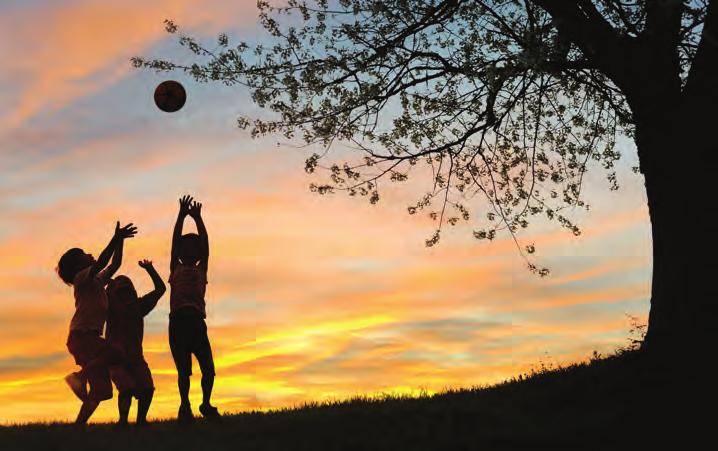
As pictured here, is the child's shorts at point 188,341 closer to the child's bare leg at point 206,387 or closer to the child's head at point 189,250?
the child's bare leg at point 206,387

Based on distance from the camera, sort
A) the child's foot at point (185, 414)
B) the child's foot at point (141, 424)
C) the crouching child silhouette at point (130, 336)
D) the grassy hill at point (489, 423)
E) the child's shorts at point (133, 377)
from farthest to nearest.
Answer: the child's foot at point (141, 424), the crouching child silhouette at point (130, 336), the child's shorts at point (133, 377), the child's foot at point (185, 414), the grassy hill at point (489, 423)

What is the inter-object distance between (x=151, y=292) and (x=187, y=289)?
1.49 metres

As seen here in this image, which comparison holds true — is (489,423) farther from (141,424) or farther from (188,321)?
(141,424)

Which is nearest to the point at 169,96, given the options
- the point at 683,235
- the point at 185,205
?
the point at 185,205

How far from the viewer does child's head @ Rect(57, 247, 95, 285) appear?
1341 cm

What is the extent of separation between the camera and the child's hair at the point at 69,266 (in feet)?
44.0

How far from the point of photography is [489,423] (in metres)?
11.8

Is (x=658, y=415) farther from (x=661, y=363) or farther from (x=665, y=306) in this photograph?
(x=665, y=306)

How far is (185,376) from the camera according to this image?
12211 millimetres

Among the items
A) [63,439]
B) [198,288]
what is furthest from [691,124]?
[63,439]

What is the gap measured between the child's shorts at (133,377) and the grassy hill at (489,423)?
63 centimetres

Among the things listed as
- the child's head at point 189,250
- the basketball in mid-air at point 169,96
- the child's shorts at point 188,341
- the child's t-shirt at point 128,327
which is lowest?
the child's shorts at point 188,341

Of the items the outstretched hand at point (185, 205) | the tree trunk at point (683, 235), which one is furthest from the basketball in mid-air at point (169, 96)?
the tree trunk at point (683, 235)

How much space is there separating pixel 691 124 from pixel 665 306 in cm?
320
